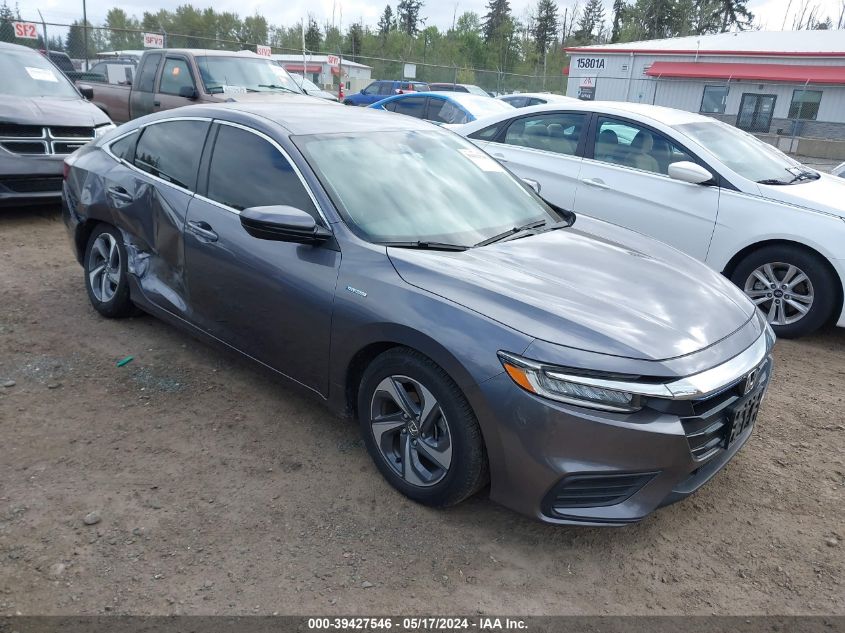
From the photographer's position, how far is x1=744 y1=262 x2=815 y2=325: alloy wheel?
5.02 meters

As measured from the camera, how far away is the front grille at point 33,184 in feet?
21.9

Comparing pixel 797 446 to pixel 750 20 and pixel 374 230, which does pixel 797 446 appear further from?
pixel 750 20

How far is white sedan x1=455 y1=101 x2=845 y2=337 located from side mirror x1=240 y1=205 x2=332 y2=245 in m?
3.13

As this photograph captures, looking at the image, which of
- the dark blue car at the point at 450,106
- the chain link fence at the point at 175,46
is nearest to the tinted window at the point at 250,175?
the dark blue car at the point at 450,106

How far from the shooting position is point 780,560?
271 centimetres

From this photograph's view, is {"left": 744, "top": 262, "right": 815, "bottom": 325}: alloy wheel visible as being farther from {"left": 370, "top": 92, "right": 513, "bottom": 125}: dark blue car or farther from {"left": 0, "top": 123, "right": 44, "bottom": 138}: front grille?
{"left": 0, "top": 123, "right": 44, "bottom": 138}: front grille

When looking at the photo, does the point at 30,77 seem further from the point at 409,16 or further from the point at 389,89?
the point at 409,16

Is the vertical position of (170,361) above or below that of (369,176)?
below

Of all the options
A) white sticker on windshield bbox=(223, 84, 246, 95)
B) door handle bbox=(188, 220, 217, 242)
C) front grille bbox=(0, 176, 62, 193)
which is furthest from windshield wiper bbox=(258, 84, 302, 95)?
door handle bbox=(188, 220, 217, 242)

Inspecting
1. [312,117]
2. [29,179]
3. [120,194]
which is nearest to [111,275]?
[120,194]

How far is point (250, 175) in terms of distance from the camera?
3.52 metres

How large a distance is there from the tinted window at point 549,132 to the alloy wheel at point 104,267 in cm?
390

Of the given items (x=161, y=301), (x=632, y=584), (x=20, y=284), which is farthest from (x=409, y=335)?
(x=20, y=284)

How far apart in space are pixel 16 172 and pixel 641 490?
22.3 feet
